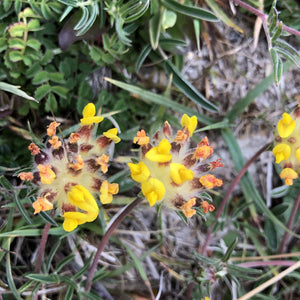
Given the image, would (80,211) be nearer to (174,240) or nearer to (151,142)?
(151,142)

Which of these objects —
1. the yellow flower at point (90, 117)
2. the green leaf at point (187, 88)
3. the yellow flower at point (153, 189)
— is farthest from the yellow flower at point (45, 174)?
the green leaf at point (187, 88)

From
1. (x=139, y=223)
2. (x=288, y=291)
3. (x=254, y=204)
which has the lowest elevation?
(x=288, y=291)

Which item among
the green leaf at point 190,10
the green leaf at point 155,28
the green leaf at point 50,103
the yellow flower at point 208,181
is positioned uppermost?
the green leaf at point 190,10

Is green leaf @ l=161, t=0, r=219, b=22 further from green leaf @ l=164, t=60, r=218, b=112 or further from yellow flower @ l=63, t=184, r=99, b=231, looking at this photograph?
yellow flower @ l=63, t=184, r=99, b=231

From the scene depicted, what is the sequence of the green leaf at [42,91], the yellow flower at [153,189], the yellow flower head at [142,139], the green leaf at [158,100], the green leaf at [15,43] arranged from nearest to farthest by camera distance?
the yellow flower at [153,189] < the yellow flower head at [142,139] < the green leaf at [15,43] < the green leaf at [42,91] < the green leaf at [158,100]

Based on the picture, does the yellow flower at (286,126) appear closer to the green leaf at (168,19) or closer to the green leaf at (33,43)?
the green leaf at (168,19)

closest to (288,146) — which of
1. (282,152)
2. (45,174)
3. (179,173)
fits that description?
(282,152)

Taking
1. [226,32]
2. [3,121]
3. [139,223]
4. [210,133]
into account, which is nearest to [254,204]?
[210,133]
